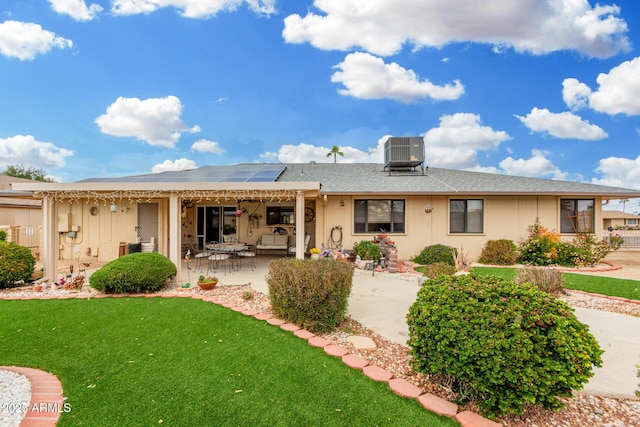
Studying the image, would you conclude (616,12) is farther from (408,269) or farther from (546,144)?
(408,269)

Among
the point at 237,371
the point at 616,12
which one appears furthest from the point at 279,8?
the point at 237,371

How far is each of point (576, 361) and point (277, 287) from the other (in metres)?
3.36

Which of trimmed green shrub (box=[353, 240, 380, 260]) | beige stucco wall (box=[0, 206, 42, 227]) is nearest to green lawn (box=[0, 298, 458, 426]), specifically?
trimmed green shrub (box=[353, 240, 380, 260])

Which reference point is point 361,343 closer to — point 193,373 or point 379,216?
point 193,373

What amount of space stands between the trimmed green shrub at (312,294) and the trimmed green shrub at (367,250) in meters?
5.07

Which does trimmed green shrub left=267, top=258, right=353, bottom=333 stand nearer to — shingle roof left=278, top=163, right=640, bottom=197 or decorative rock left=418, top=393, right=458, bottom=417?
decorative rock left=418, top=393, right=458, bottom=417

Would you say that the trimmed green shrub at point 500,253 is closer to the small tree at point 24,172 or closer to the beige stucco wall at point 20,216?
the beige stucco wall at point 20,216

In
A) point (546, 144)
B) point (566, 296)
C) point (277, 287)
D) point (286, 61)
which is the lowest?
point (566, 296)

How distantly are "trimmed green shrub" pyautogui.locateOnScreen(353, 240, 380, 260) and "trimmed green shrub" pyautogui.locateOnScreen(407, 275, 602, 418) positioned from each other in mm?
6796

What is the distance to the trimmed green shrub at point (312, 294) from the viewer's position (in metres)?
4.14

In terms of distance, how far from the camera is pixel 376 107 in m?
17.3

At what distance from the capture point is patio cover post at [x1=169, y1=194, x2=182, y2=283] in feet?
24.3

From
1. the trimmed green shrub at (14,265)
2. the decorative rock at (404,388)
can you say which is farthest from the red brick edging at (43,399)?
the trimmed green shrub at (14,265)

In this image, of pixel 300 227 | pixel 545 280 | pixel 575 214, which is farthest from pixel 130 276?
pixel 575 214
